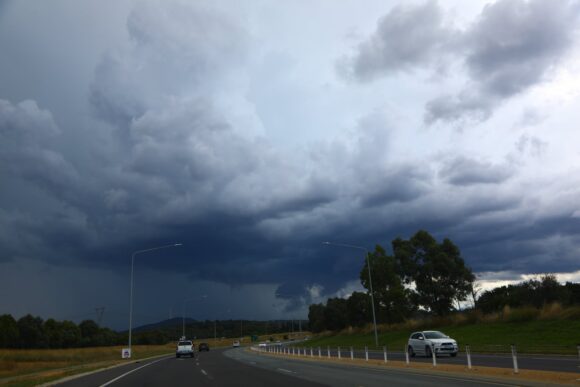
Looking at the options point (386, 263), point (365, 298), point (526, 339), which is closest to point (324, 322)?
point (365, 298)

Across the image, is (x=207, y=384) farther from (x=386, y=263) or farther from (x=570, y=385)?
(x=386, y=263)

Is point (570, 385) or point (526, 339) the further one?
point (526, 339)

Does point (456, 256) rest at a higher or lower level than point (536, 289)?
higher

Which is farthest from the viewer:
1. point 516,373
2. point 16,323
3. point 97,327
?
point 97,327

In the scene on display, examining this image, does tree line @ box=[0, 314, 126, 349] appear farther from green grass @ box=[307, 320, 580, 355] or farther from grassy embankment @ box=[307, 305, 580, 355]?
green grass @ box=[307, 320, 580, 355]

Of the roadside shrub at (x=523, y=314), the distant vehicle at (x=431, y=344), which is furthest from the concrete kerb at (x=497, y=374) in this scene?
the roadside shrub at (x=523, y=314)

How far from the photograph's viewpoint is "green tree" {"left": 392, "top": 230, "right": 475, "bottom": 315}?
67750 mm

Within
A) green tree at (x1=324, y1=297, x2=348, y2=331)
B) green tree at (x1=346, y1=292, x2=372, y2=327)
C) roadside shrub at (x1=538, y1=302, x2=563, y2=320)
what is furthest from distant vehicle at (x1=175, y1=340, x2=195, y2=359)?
green tree at (x1=324, y1=297, x2=348, y2=331)

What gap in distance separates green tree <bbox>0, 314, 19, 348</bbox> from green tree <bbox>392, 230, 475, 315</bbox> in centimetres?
10015

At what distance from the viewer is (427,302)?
69688 mm

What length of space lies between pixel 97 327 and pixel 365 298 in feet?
329

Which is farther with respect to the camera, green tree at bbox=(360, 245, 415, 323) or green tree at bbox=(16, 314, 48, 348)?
green tree at bbox=(16, 314, 48, 348)

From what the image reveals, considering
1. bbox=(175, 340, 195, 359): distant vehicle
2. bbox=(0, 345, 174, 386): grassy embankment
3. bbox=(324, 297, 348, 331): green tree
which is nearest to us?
bbox=(0, 345, 174, 386): grassy embankment

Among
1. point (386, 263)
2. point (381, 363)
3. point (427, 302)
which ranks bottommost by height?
point (381, 363)
